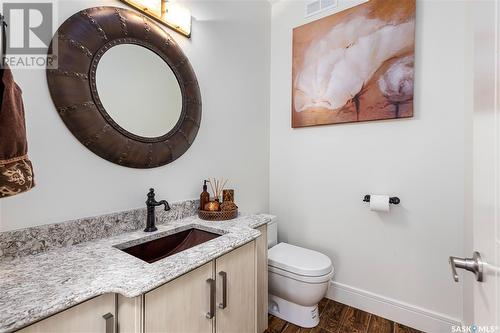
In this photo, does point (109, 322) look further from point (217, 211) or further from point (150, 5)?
point (150, 5)

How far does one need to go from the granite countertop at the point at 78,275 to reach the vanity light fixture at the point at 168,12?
1.26m

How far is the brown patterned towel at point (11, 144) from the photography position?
2.03 ft

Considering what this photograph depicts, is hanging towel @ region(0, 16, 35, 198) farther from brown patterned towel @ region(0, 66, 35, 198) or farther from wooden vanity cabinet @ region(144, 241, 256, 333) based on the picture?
wooden vanity cabinet @ region(144, 241, 256, 333)

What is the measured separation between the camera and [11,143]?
2.07ft

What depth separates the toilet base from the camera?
164 cm

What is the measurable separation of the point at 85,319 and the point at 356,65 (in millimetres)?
2190

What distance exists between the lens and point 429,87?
5.24 feet

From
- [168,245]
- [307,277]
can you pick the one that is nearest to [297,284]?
[307,277]

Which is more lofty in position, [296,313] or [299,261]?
[299,261]

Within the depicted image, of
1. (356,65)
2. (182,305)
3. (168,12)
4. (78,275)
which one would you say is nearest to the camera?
(78,275)

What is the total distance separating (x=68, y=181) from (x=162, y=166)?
470mm

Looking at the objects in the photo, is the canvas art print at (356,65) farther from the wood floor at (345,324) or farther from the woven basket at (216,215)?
the wood floor at (345,324)

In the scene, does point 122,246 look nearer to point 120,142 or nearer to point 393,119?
point 120,142

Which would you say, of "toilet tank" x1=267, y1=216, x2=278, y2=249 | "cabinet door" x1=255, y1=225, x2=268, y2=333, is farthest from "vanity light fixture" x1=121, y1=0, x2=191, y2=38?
"toilet tank" x1=267, y1=216, x2=278, y2=249
